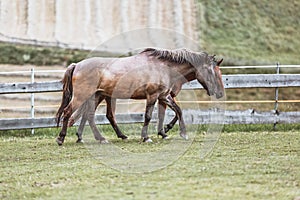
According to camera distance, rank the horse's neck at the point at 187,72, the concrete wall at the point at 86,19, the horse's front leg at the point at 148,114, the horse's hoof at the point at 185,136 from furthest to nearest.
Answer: the concrete wall at the point at 86,19 → the horse's neck at the point at 187,72 → the horse's hoof at the point at 185,136 → the horse's front leg at the point at 148,114

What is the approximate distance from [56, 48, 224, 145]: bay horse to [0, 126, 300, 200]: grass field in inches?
26.9

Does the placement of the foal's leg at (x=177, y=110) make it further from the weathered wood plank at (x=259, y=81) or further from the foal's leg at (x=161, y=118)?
the weathered wood plank at (x=259, y=81)

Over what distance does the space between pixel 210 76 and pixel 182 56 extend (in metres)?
0.58

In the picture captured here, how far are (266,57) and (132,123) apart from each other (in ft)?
46.4

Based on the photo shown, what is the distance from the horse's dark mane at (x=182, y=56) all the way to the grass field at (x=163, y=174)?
53.0 inches

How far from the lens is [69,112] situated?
11320 millimetres

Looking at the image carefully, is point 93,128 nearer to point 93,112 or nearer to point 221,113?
point 93,112

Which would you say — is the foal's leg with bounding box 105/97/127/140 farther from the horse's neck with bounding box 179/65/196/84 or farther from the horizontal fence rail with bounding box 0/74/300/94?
the horizontal fence rail with bounding box 0/74/300/94

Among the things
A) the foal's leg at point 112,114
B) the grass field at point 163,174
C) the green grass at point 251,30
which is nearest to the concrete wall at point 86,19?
the green grass at point 251,30

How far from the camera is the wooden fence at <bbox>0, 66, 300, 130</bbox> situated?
1329cm

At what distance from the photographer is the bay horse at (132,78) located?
1132cm

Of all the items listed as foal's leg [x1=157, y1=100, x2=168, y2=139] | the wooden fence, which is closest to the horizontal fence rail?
the wooden fence

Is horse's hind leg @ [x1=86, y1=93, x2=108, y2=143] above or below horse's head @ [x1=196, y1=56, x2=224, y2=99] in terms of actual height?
below

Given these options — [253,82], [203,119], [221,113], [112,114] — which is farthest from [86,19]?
[112,114]
